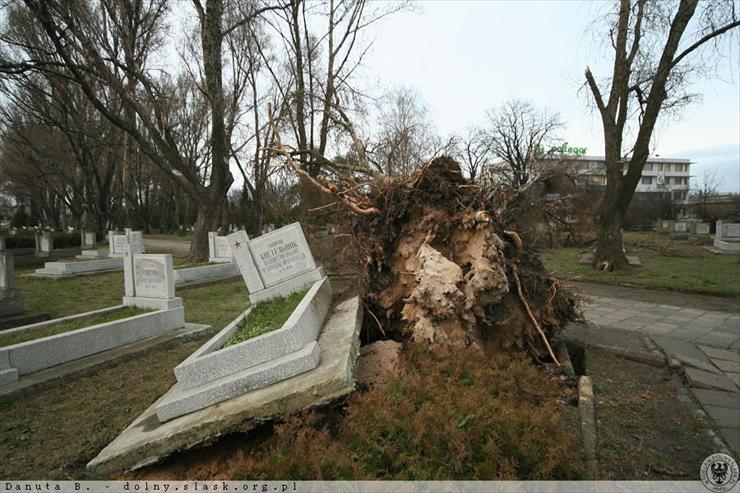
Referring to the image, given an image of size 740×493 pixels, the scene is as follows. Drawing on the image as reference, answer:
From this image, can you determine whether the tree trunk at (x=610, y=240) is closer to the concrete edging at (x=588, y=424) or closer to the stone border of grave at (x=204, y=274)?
the concrete edging at (x=588, y=424)

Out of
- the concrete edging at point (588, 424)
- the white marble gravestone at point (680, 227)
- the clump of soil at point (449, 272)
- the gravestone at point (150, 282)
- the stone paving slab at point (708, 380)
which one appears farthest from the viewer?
the white marble gravestone at point (680, 227)

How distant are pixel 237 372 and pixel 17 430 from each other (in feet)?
6.79

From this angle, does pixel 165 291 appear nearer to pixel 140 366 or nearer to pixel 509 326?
pixel 140 366

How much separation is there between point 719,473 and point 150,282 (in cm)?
735

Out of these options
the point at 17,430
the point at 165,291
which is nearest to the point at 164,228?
the point at 165,291

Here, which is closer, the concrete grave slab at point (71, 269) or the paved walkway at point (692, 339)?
the paved walkway at point (692, 339)

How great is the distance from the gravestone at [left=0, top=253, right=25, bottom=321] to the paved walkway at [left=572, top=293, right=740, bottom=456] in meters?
9.75

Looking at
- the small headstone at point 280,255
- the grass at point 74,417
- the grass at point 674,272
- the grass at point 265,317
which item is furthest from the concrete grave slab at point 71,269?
the grass at point 674,272

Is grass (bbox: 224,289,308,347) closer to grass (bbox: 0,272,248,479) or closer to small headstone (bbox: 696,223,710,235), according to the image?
grass (bbox: 0,272,248,479)

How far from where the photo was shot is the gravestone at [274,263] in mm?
5832

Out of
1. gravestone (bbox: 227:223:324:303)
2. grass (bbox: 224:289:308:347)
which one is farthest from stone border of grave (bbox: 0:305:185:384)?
grass (bbox: 224:289:308:347)

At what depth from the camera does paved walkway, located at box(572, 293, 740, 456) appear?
13.2 ft

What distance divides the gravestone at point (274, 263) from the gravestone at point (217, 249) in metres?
9.87

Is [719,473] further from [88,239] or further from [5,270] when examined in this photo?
[88,239]
